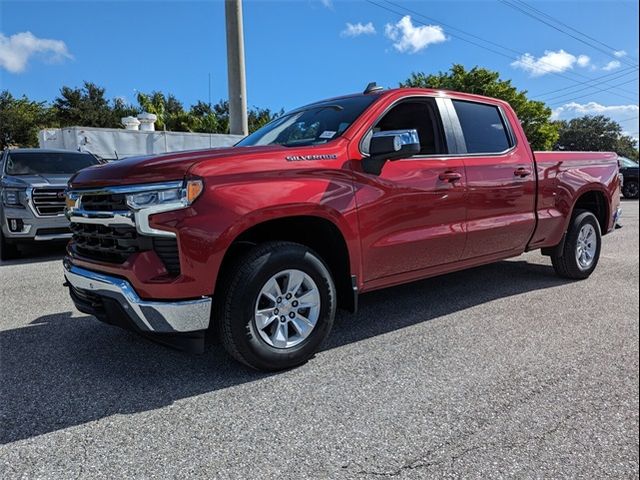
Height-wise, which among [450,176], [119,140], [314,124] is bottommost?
[450,176]

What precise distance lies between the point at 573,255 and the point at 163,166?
4584 millimetres

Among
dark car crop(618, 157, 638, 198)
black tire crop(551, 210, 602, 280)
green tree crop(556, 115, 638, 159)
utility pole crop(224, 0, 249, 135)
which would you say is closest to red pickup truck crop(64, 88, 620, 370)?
black tire crop(551, 210, 602, 280)

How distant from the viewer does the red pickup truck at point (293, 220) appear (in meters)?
2.85

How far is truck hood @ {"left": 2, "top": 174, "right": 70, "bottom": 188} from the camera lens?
7.34 m

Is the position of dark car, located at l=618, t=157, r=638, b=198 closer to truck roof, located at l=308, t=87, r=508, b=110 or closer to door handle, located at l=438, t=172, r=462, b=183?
truck roof, located at l=308, t=87, r=508, b=110

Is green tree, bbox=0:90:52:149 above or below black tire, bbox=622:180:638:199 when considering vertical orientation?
above

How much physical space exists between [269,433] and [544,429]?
1.39 metres

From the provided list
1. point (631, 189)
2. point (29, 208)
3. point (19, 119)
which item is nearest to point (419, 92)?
point (19, 119)

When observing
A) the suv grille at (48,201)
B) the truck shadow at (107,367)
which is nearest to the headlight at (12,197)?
the suv grille at (48,201)

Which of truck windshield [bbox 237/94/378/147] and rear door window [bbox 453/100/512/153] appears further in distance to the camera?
rear door window [bbox 453/100/512/153]

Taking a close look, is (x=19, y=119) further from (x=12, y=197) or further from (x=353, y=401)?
(x=353, y=401)

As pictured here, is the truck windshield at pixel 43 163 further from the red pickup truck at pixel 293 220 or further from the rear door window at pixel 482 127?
the rear door window at pixel 482 127

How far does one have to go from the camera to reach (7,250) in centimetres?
759

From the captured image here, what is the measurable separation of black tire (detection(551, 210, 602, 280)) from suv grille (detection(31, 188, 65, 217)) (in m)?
6.95
